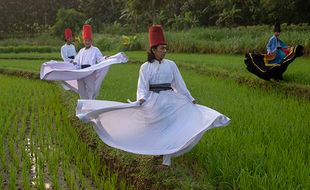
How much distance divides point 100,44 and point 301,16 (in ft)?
35.6

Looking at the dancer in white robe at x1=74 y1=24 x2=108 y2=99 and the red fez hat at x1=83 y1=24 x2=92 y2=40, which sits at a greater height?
the red fez hat at x1=83 y1=24 x2=92 y2=40

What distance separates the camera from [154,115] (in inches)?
157

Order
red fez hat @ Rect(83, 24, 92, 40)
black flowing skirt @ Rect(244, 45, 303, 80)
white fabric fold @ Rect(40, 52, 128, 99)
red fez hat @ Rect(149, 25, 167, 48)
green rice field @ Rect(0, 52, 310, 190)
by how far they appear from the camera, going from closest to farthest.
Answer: green rice field @ Rect(0, 52, 310, 190)
red fez hat @ Rect(149, 25, 167, 48)
white fabric fold @ Rect(40, 52, 128, 99)
red fez hat @ Rect(83, 24, 92, 40)
black flowing skirt @ Rect(244, 45, 303, 80)

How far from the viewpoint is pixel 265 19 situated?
81.6 feet

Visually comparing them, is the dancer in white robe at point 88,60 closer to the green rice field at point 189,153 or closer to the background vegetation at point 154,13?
the green rice field at point 189,153

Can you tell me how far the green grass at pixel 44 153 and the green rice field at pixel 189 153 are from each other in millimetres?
11

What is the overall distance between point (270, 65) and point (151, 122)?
4.80 metres

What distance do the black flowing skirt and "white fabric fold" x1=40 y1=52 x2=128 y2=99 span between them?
2.86m

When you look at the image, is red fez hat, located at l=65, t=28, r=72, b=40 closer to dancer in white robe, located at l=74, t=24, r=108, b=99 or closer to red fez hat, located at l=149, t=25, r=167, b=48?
dancer in white robe, located at l=74, t=24, r=108, b=99

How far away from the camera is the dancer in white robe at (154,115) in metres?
3.83

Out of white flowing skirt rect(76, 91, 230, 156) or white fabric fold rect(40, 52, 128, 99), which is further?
white fabric fold rect(40, 52, 128, 99)

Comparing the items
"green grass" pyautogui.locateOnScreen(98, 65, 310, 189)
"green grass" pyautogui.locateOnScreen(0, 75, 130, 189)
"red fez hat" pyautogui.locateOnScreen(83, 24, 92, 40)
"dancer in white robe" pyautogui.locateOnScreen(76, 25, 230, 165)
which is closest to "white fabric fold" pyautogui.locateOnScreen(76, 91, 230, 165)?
"dancer in white robe" pyautogui.locateOnScreen(76, 25, 230, 165)

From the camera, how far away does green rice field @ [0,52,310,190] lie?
3.44 meters

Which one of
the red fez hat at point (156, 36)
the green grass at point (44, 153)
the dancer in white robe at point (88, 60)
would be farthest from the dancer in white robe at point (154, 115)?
the dancer in white robe at point (88, 60)
